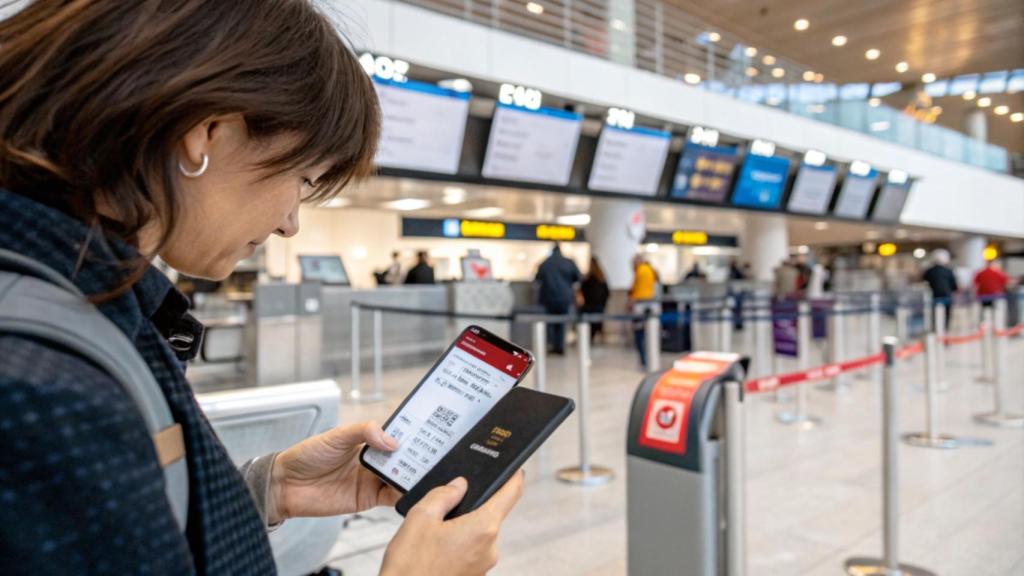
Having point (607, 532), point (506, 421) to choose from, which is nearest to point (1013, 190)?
point (607, 532)

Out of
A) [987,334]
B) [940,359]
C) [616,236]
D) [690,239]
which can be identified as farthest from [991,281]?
[690,239]

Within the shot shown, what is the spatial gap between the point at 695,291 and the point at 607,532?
985 cm

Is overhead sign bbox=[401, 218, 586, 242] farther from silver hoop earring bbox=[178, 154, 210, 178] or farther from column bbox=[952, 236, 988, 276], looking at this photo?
silver hoop earring bbox=[178, 154, 210, 178]

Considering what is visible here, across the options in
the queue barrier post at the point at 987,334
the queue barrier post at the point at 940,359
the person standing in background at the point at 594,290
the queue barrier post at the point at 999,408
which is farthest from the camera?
the person standing in background at the point at 594,290

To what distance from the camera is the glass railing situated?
850 cm

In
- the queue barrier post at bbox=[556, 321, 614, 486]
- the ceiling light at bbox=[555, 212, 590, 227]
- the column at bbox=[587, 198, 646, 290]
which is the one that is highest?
the ceiling light at bbox=[555, 212, 590, 227]

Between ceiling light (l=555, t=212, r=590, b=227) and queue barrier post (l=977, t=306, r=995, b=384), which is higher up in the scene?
ceiling light (l=555, t=212, r=590, b=227)

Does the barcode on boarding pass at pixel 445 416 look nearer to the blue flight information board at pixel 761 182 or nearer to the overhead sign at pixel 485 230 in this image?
the blue flight information board at pixel 761 182

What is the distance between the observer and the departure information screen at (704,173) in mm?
9828

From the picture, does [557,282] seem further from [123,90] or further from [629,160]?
[123,90]

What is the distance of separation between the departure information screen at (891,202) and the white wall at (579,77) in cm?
50

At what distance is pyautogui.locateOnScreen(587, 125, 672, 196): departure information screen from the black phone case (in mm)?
7849

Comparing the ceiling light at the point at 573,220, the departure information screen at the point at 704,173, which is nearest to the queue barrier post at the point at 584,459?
the departure information screen at the point at 704,173

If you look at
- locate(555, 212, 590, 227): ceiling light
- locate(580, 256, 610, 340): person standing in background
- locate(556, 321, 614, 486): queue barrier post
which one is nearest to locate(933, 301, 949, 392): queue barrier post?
locate(580, 256, 610, 340): person standing in background
